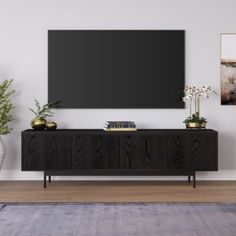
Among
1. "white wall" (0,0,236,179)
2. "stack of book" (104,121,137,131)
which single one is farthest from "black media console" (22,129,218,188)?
"white wall" (0,0,236,179)

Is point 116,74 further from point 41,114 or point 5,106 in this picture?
point 5,106

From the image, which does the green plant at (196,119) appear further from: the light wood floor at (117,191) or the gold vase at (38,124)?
the gold vase at (38,124)

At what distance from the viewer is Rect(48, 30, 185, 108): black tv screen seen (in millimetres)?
5973

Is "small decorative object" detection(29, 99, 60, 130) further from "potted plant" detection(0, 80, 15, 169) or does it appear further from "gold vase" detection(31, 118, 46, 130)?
"potted plant" detection(0, 80, 15, 169)

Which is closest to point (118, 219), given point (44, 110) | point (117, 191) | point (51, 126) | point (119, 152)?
point (117, 191)

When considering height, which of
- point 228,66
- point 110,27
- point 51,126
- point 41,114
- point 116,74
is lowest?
point 51,126

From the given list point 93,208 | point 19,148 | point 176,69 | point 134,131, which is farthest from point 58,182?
point 176,69

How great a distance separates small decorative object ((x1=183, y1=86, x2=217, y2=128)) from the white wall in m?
0.11

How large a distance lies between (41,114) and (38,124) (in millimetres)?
372

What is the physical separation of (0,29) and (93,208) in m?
2.79

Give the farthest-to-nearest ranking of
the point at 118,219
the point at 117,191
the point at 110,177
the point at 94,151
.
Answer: the point at 110,177 → the point at 94,151 → the point at 117,191 → the point at 118,219

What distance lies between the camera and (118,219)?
158 inches

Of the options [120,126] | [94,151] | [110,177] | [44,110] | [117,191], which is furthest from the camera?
[110,177]

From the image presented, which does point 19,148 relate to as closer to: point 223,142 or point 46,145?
point 46,145
